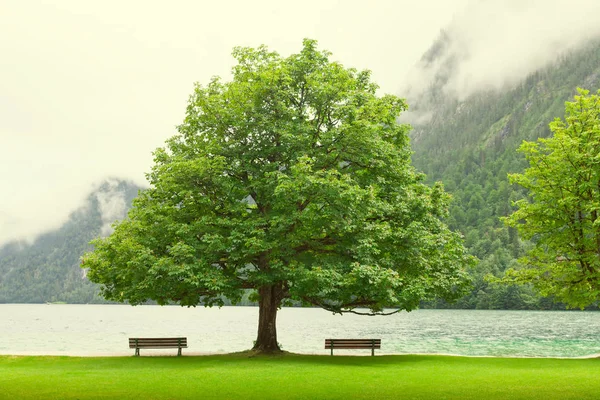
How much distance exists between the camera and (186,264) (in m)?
28.0

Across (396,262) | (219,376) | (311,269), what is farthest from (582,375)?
(219,376)

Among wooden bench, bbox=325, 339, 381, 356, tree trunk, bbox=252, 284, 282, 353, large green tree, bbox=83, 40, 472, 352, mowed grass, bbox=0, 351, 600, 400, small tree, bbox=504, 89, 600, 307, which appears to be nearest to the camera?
mowed grass, bbox=0, 351, 600, 400

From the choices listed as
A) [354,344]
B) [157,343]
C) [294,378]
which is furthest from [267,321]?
[294,378]

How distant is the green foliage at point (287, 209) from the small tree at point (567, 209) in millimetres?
4956

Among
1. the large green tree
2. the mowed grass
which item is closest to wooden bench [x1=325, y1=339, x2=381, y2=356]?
the mowed grass

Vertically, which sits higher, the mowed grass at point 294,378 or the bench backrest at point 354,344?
the bench backrest at point 354,344

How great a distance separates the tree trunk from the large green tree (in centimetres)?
7

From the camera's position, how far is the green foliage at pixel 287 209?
28031 mm

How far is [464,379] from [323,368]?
674cm

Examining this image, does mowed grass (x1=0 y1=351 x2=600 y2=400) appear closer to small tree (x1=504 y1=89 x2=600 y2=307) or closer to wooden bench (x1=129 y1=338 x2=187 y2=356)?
wooden bench (x1=129 y1=338 x2=187 y2=356)

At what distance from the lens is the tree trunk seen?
32.2m

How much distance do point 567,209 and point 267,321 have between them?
60.6ft

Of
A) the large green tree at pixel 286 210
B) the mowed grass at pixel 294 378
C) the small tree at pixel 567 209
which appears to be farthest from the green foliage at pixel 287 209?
the small tree at pixel 567 209

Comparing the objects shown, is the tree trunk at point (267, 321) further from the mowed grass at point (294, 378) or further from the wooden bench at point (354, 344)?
the wooden bench at point (354, 344)
